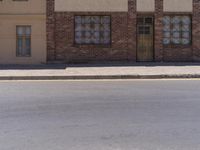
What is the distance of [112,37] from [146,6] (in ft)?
8.71

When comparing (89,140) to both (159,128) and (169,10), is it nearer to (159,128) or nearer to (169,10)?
(159,128)

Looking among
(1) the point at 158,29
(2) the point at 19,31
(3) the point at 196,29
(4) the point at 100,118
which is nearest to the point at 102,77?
(1) the point at 158,29

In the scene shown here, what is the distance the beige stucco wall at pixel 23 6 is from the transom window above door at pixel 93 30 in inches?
83.3

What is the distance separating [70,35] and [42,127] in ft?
60.5

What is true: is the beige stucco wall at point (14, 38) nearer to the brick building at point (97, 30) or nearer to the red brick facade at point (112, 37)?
the brick building at point (97, 30)

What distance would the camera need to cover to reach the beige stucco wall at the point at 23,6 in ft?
88.9

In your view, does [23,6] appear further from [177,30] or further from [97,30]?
[177,30]

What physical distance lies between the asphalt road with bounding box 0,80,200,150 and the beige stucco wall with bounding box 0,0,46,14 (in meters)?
12.1

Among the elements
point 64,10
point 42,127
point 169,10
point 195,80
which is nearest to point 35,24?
point 64,10

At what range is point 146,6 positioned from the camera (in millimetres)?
27281

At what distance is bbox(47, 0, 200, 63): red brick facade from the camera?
27.1 m

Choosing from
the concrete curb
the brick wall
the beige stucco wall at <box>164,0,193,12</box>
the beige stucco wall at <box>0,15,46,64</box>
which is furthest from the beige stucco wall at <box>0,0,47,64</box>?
the brick wall

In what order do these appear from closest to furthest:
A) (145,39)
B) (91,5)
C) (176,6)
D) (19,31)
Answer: (91,5) → (176,6) → (19,31) → (145,39)

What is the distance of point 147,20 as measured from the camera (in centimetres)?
2772
